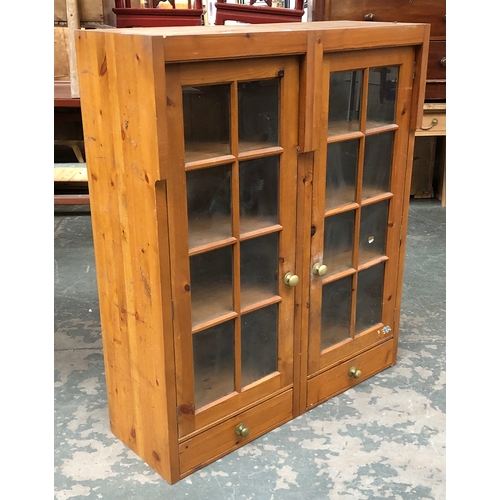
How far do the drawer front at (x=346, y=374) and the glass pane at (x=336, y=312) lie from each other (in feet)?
0.36

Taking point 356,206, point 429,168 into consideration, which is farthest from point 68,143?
point 356,206

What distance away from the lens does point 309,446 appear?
1.92m

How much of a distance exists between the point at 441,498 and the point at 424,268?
1699mm

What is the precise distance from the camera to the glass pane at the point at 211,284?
1680 mm

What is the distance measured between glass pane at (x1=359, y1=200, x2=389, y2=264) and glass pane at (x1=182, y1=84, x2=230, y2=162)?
2.30 feet

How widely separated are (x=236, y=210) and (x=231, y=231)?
0.06 metres

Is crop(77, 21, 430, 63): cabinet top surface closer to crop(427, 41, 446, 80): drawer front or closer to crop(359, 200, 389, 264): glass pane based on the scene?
crop(359, 200, 389, 264): glass pane

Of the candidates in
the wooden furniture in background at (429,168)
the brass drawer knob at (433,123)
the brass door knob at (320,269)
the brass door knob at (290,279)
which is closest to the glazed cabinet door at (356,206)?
the brass door knob at (320,269)

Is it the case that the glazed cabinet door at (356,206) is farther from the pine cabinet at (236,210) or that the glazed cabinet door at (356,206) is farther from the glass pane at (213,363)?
the glass pane at (213,363)

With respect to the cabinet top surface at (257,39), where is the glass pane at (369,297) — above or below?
below

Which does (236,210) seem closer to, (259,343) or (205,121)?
(205,121)

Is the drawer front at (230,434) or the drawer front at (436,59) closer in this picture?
the drawer front at (230,434)

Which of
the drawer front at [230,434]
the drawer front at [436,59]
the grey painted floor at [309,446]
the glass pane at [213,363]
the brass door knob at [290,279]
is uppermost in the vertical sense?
the drawer front at [436,59]

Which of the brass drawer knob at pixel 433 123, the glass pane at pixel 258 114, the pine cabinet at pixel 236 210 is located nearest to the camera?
the pine cabinet at pixel 236 210
